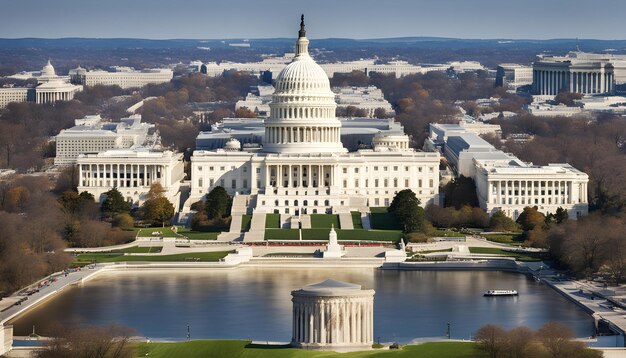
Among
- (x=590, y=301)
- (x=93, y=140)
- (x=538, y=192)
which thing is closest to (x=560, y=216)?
(x=538, y=192)

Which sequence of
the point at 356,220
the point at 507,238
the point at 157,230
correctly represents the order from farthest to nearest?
the point at 356,220 → the point at 157,230 → the point at 507,238

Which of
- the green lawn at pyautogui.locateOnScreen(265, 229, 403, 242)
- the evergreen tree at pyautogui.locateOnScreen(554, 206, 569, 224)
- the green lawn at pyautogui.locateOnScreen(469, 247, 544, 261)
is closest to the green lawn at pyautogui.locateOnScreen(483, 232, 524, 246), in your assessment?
the evergreen tree at pyautogui.locateOnScreen(554, 206, 569, 224)

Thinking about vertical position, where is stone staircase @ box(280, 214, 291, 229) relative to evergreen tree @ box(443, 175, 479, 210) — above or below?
below

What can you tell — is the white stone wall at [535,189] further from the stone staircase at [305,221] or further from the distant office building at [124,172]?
the distant office building at [124,172]

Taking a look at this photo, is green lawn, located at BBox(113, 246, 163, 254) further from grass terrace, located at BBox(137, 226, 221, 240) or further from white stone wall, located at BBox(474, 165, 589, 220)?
white stone wall, located at BBox(474, 165, 589, 220)

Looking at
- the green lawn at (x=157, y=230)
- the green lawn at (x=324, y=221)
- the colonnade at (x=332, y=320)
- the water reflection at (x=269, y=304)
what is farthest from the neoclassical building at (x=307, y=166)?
the colonnade at (x=332, y=320)

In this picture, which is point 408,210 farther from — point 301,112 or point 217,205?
point 301,112

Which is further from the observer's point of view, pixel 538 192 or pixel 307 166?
pixel 307 166
